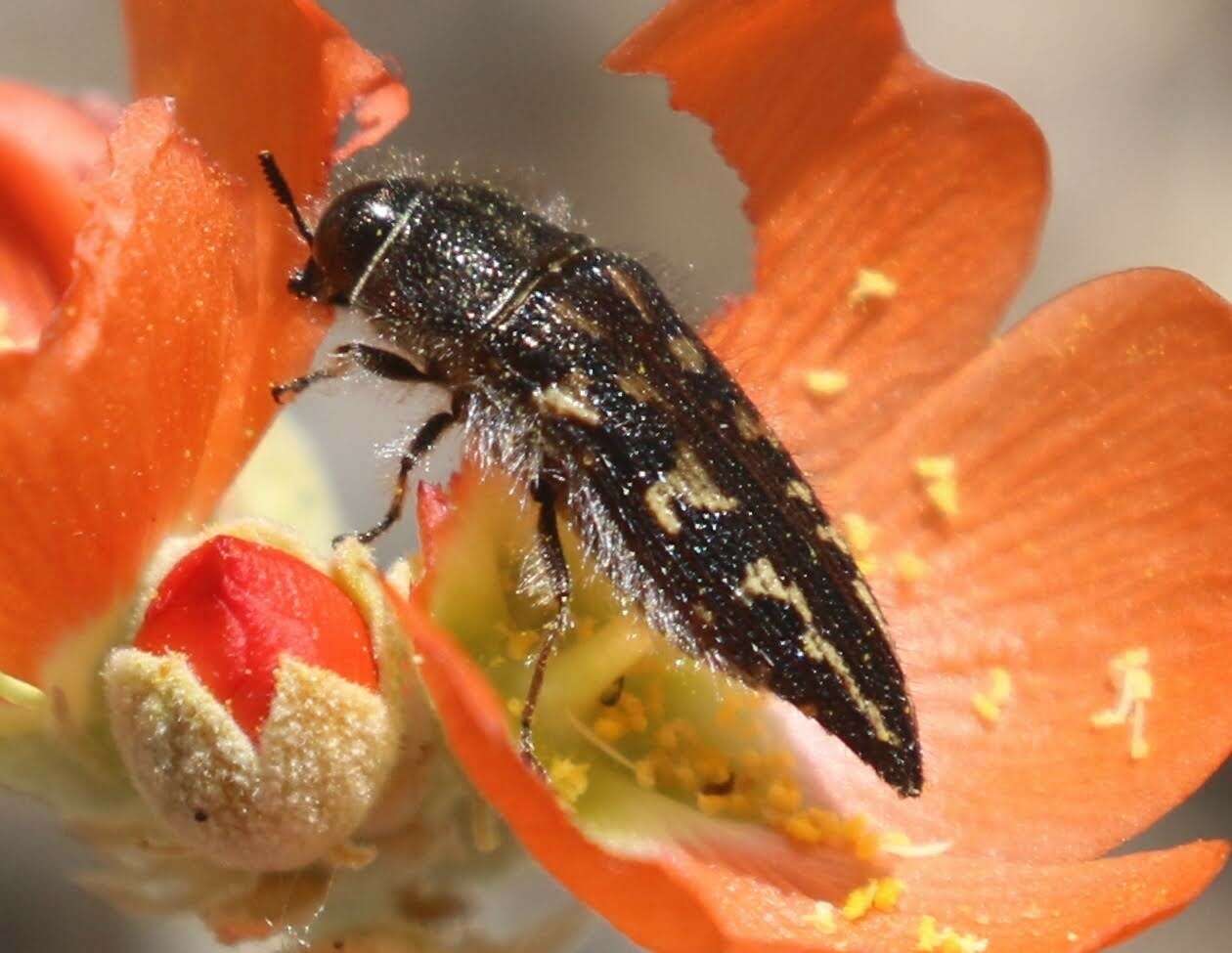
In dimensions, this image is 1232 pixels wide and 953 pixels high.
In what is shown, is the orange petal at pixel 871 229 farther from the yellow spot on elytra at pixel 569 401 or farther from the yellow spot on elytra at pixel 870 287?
the yellow spot on elytra at pixel 569 401

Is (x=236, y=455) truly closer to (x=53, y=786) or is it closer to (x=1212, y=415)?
(x=53, y=786)

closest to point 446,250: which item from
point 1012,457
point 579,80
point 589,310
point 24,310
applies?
point 589,310

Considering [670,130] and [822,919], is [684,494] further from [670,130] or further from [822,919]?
[670,130]

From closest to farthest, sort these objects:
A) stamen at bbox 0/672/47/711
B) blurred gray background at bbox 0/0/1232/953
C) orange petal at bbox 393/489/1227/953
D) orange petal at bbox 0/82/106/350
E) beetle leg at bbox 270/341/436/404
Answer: orange petal at bbox 393/489/1227/953 < stamen at bbox 0/672/47/711 < beetle leg at bbox 270/341/436/404 < orange petal at bbox 0/82/106/350 < blurred gray background at bbox 0/0/1232/953

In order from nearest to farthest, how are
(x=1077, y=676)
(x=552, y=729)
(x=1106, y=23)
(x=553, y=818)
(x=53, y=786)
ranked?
(x=553, y=818)
(x=53, y=786)
(x=552, y=729)
(x=1077, y=676)
(x=1106, y=23)

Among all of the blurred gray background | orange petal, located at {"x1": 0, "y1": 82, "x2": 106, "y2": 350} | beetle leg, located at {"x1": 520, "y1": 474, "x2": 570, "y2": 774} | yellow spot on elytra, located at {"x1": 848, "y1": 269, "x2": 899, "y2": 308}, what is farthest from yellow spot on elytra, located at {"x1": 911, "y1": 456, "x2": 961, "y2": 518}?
the blurred gray background

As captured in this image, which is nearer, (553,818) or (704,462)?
(553,818)

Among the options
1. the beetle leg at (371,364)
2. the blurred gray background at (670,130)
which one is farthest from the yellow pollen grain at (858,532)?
the blurred gray background at (670,130)

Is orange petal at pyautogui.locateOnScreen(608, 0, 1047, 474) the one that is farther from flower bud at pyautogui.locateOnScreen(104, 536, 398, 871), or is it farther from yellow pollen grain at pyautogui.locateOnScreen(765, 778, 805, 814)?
flower bud at pyautogui.locateOnScreen(104, 536, 398, 871)
